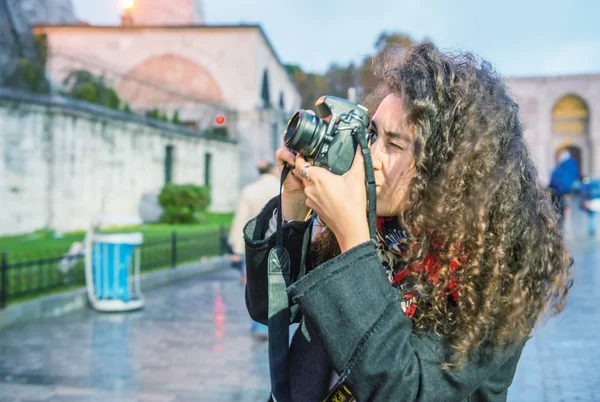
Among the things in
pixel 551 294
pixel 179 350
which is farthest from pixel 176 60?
pixel 551 294

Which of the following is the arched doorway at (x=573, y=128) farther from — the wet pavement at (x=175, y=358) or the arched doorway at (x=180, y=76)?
the wet pavement at (x=175, y=358)

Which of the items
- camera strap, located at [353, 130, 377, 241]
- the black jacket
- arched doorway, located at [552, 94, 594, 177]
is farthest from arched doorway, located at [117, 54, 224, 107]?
arched doorway, located at [552, 94, 594, 177]

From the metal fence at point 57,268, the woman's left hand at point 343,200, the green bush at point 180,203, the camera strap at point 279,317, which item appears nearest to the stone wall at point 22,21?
the green bush at point 180,203

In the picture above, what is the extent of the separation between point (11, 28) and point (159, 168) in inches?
270

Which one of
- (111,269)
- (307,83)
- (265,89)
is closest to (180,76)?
(265,89)

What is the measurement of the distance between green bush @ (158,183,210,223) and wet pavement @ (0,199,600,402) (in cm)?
1130

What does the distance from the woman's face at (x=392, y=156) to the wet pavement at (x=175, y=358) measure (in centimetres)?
349

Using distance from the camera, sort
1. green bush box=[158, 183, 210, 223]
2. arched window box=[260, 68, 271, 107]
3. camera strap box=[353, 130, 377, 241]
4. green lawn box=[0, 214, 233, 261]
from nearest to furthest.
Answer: camera strap box=[353, 130, 377, 241] < green lawn box=[0, 214, 233, 261] < green bush box=[158, 183, 210, 223] < arched window box=[260, 68, 271, 107]

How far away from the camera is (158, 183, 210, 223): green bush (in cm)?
1920

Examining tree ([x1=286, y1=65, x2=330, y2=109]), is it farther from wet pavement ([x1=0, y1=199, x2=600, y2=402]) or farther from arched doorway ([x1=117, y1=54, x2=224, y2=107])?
wet pavement ([x1=0, y1=199, x2=600, y2=402])

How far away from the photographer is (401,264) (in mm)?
1469

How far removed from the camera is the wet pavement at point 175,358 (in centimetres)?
455

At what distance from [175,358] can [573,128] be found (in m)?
52.0

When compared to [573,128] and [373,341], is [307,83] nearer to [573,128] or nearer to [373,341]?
[573,128]
